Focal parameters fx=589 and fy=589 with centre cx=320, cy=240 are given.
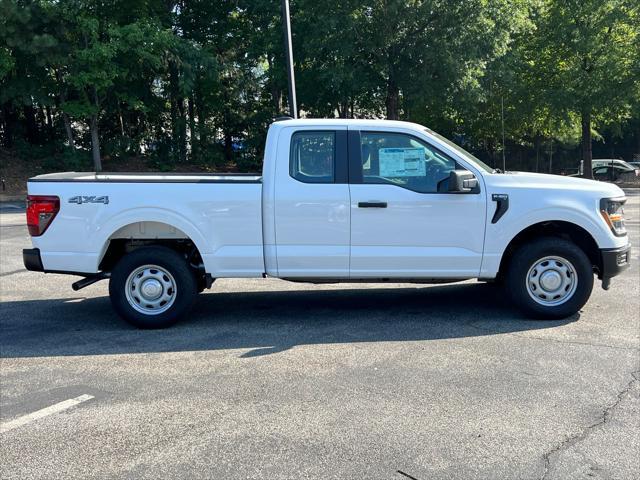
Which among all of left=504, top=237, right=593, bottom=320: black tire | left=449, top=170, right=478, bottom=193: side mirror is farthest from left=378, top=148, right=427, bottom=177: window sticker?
left=504, top=237, right=593, bottom=320: black tire

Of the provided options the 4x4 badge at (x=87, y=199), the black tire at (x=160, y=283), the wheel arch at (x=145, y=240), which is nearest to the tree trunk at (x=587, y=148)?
the wheel arch at (x=145, y=240)

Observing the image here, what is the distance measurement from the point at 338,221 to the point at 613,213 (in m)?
2.84

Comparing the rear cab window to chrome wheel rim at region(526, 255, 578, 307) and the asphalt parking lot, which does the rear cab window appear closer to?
the asphalt parking lot

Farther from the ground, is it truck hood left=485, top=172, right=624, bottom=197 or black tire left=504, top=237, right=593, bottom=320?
truck hood left=485, top=172, right=624, bottom=197

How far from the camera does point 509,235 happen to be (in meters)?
5.92

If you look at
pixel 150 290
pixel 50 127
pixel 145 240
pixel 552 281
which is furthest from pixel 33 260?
pixel 50 127

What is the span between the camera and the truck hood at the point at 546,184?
5.92 m

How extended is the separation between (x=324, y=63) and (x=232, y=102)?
950 cm

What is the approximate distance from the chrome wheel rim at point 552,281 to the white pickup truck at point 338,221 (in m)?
0.01

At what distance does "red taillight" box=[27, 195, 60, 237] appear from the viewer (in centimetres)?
584

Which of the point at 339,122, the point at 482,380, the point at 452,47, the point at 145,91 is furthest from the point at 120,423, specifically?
the point at 145,91

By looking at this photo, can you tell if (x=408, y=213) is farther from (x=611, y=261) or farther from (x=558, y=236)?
(x=611, y=261)

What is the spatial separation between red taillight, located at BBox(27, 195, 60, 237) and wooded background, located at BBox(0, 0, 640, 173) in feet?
62.3

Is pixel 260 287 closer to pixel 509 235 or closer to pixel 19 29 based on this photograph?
pixel 509 235
